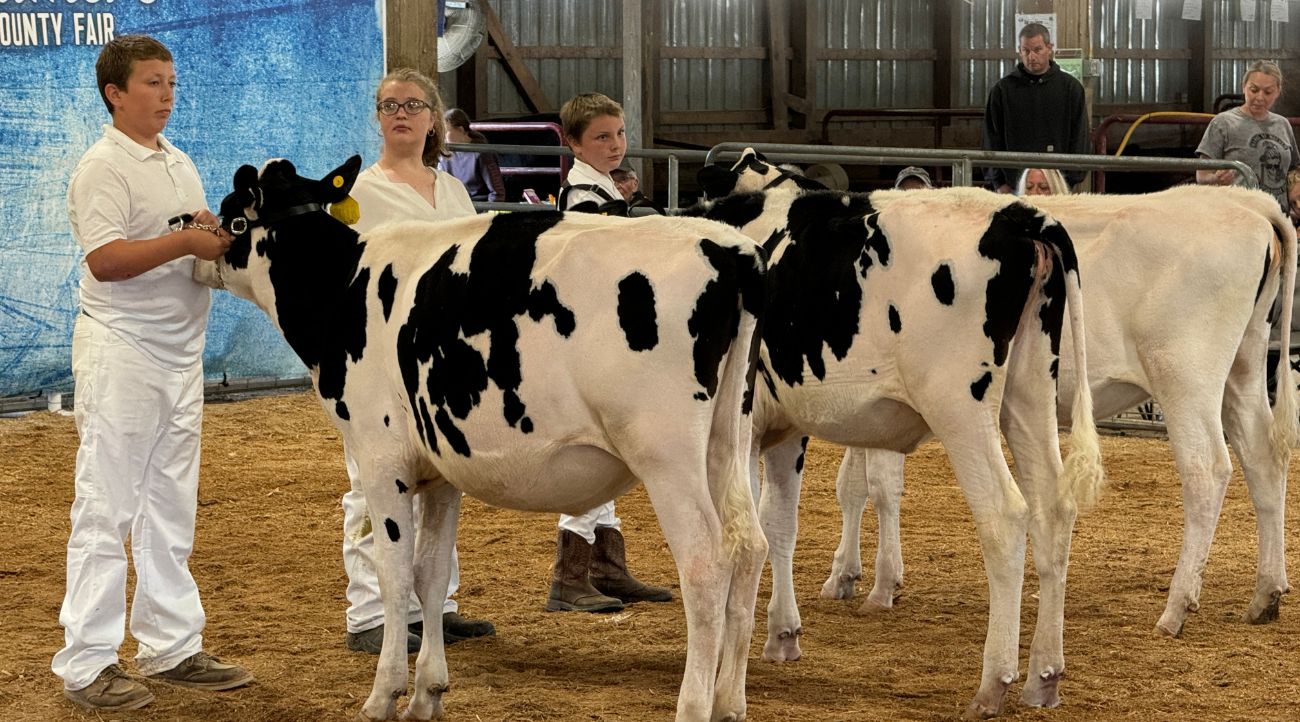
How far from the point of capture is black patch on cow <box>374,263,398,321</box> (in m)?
4.44

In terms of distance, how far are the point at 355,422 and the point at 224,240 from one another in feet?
2.38

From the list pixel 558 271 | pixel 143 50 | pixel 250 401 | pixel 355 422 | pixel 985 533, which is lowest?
pixel 250 401

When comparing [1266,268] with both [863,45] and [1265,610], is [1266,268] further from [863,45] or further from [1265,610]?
[863,45]

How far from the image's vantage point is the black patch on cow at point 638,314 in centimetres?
394

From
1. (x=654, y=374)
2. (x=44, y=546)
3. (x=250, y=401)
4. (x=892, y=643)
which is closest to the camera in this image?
(x=654, y=374)

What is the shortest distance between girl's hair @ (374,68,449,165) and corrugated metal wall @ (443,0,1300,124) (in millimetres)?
13615

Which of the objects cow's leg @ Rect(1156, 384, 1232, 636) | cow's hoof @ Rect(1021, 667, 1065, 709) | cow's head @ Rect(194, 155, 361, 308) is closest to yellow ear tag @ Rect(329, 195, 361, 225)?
cow's head @ Rect(194, 155, 361, 308)

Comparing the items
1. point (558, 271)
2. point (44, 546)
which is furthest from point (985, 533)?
point (44, 546)

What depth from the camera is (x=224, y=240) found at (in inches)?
183

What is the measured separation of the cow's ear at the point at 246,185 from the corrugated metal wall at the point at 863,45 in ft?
46.9

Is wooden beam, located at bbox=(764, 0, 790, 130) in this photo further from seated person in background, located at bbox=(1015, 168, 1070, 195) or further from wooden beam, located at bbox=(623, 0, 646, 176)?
seated person in background, located at bbox=(1015, 168, 1070, 195)

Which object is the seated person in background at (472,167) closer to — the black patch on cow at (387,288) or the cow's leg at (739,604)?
the black patch on cow at (387,288)

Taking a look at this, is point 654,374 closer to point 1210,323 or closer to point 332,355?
point 332,355

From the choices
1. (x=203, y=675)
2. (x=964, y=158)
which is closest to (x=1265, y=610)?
(x=964, y=158)
